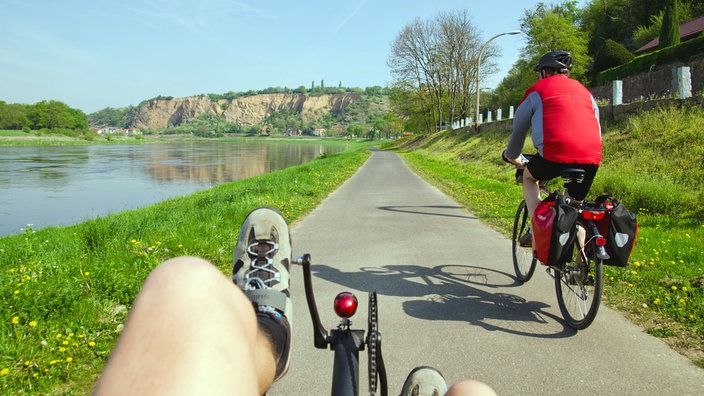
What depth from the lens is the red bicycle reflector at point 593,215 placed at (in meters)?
3.08

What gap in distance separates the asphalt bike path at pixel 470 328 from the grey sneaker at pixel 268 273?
0.90 metres

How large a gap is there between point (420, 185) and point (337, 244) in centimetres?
856

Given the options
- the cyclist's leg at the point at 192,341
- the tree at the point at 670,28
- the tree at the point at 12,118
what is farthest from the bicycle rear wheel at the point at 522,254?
the tree at the point at 12,118

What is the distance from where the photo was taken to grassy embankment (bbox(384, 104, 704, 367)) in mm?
3432

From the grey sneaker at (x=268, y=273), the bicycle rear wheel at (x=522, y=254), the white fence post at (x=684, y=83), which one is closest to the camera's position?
the grey sneaker at (x=268, y=273)

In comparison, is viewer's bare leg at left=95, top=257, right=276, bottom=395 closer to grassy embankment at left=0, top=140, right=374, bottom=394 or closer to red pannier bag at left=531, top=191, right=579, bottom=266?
grassy embankment at left=0, top=140, right=374, bottom=394

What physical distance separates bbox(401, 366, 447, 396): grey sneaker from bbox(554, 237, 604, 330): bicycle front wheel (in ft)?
6.42

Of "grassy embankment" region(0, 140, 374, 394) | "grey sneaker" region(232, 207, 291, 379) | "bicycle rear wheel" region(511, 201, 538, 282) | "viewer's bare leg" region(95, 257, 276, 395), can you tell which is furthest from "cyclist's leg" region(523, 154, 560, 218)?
"grassy embankment" region(0, 140, 374, 394)

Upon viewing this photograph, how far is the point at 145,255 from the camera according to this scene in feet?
15.3

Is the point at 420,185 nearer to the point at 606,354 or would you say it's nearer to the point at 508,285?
the point at 508,285

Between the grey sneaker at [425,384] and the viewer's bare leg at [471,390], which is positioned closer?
the viewer's bare leg at [471,390]

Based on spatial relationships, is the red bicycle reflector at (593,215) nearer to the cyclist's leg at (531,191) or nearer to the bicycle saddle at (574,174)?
the bicycle saddle at (574,174)

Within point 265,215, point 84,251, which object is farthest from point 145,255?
point 265,215

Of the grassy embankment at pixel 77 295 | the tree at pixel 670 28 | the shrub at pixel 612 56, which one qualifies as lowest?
the grassy embankment at pixel 77 295
